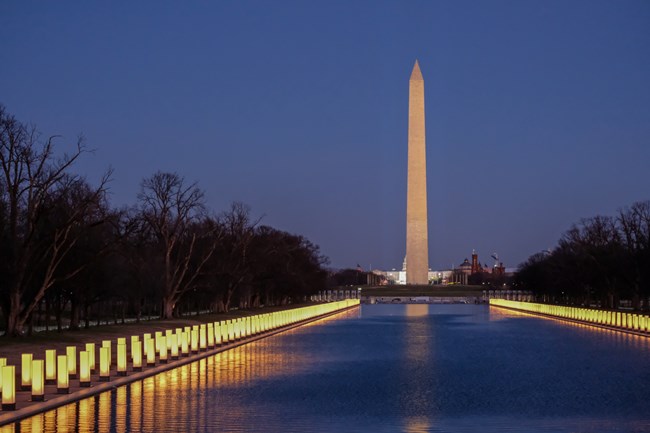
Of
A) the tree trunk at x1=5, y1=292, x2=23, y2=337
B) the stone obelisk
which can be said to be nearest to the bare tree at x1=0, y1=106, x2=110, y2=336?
the tree trunk at x1=5, y1=292, x2=23, y2=337

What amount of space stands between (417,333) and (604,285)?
3858 cm

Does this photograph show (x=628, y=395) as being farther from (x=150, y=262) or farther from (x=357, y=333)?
(x=150, y=262)

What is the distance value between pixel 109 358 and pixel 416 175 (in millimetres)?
84440

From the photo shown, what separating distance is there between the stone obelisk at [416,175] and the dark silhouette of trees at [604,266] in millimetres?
13146

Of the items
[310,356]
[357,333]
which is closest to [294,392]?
[310,356]

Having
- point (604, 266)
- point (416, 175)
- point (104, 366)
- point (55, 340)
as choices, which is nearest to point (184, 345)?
point (55, 340)

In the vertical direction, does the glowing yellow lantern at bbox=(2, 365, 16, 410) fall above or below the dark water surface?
above

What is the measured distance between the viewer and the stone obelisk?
102875mm

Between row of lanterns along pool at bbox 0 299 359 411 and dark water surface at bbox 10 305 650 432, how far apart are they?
33.8 inches

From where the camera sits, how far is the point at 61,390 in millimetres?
19281

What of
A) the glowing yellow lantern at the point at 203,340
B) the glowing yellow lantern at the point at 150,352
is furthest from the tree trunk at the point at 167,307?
the glowing yellow lantern at the point at 150,352

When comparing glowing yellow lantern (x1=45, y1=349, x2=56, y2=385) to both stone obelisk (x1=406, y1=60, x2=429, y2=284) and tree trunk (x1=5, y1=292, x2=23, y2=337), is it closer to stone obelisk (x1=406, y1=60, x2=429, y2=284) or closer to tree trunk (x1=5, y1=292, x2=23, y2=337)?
tree trunk (x1=5, y1=292, x2=23, y2=337)

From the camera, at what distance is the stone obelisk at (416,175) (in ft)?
338

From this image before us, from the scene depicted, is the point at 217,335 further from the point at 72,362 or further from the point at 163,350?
the point at 72,362
